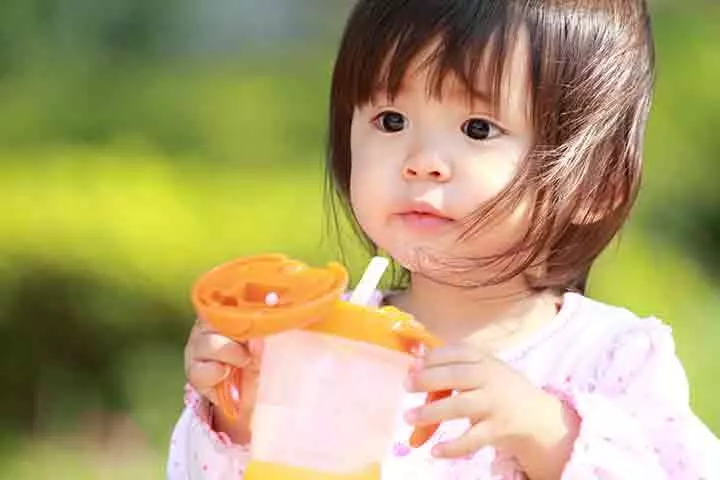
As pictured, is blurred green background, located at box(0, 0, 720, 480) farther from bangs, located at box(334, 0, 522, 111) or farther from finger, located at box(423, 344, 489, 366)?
finger, located at box(423, 344, 489, 366)

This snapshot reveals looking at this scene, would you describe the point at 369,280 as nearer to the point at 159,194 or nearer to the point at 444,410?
the point at 444,410

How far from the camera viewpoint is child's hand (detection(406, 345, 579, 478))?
92cm

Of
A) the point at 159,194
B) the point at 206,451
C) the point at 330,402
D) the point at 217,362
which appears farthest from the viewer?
the point at 159,194

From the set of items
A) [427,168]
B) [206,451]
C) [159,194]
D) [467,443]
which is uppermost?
[427,168]

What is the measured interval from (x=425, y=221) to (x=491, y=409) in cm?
16

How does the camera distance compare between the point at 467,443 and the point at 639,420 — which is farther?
the point at 639,420

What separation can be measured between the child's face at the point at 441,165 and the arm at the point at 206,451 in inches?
7.0

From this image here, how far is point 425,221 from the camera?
1.06 m

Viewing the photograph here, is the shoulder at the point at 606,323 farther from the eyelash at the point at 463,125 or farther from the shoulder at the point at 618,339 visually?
the eyelash at the point at 463,125

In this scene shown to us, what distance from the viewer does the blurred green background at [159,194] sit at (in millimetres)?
2070

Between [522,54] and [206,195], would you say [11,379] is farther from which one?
[522,54]

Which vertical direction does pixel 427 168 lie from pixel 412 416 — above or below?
above

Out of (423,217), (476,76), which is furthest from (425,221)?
(476,76)

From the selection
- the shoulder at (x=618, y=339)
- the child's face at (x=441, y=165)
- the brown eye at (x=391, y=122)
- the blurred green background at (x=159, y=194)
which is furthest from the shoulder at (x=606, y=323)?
the blurred green background at (x=159, y=194)
